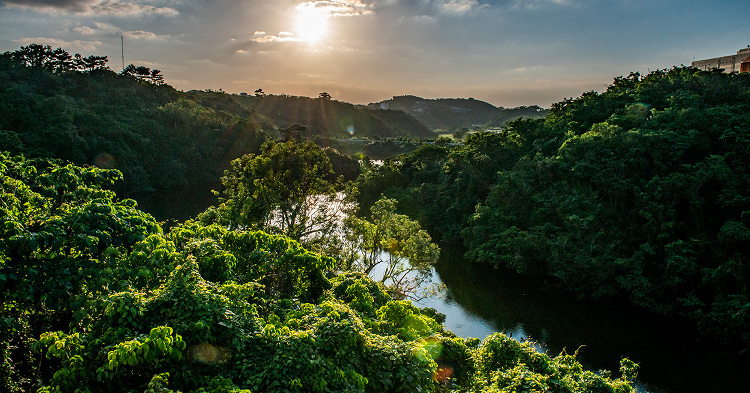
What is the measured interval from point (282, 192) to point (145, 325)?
460 inches

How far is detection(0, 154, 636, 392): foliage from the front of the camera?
5.39 metres

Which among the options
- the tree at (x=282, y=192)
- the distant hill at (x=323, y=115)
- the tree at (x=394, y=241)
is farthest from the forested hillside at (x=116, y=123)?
the distant hill at (x=323, y=115)

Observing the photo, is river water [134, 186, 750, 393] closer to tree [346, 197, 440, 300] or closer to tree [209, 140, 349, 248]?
tree [346, 197, 440, 300]

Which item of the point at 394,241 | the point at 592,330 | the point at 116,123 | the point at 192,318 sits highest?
the point at 116,123

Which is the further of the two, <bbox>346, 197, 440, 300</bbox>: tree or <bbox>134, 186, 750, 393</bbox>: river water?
<bbox>346, 197, 440, 300</bbox>: tree

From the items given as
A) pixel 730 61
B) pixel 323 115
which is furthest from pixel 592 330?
pixel 323 115

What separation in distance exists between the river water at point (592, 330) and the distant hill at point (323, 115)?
256 ft

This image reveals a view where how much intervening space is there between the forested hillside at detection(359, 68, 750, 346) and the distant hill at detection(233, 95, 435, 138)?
73728 millimetres

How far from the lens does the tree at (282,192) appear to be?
16.9 m

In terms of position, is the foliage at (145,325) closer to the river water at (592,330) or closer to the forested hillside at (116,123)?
the river water at (592,330)

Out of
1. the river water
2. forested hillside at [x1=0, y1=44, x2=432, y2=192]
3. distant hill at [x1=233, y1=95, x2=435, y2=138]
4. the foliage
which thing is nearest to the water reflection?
the river water

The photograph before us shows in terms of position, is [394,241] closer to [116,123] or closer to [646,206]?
[646,206]

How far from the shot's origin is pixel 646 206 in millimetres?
21484

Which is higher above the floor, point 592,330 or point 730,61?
point 730,61
